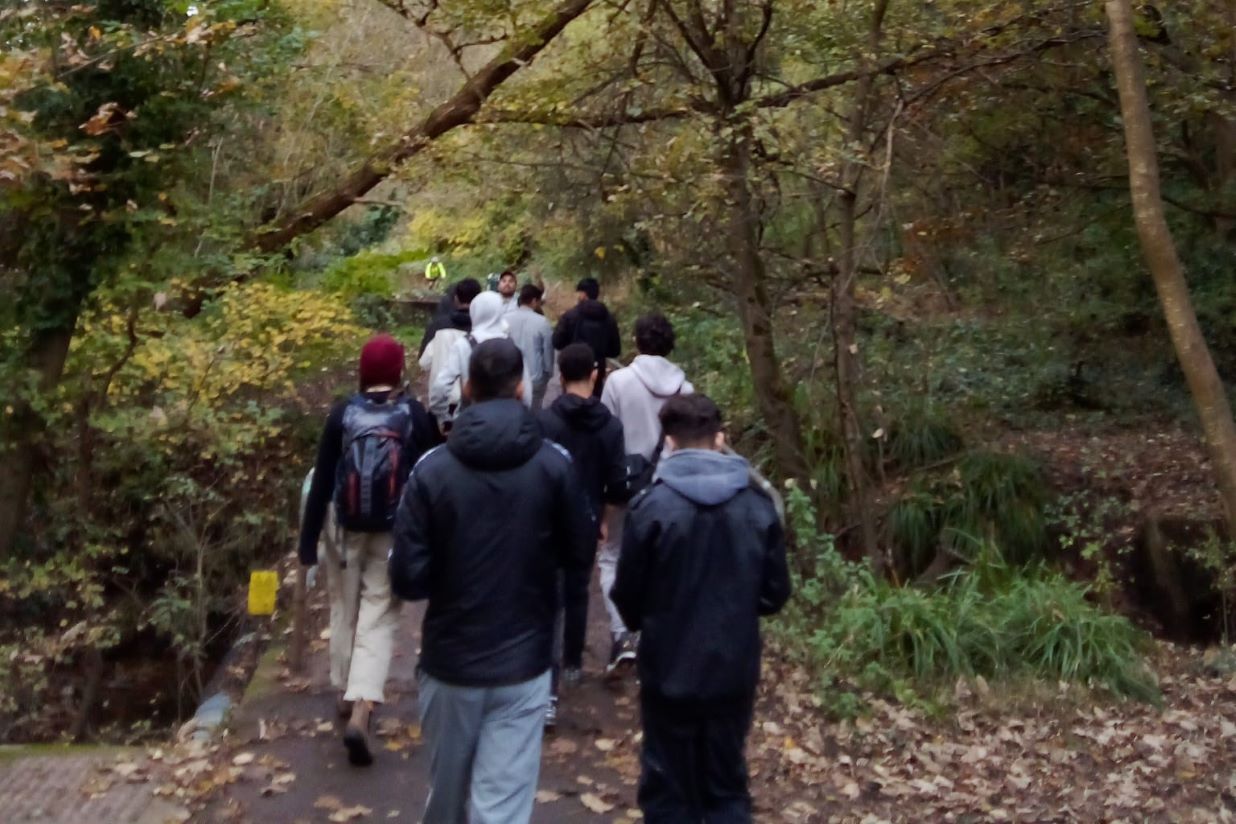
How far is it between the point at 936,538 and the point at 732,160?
3.92m

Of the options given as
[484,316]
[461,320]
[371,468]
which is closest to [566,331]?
[461,320]

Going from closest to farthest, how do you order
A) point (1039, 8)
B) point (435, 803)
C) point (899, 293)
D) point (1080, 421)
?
point (435, 803)
point (1039, 8)
point (899, 293)
point (1080, 421)

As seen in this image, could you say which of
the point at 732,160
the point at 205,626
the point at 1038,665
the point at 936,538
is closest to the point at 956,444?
the point at 936,538

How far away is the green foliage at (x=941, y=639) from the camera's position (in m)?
7.66

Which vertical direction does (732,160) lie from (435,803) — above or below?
above

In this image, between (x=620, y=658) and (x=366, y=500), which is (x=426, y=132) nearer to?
(x=620, y=658)

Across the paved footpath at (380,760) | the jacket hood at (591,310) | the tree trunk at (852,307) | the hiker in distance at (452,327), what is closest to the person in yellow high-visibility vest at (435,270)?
the jacket hood at (591,310)

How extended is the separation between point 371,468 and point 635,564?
183 cm

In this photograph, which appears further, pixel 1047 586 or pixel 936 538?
pixel 936 538

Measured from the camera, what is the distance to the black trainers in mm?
7520

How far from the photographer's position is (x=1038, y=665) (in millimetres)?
7832

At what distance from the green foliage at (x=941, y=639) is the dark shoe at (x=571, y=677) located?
1382 mm

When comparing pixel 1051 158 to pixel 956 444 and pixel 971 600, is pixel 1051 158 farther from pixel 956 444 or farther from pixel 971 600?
pixel 971 600

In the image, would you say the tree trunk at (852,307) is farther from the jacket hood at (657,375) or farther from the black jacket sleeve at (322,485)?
the black jacket sleeve at (322,485)
